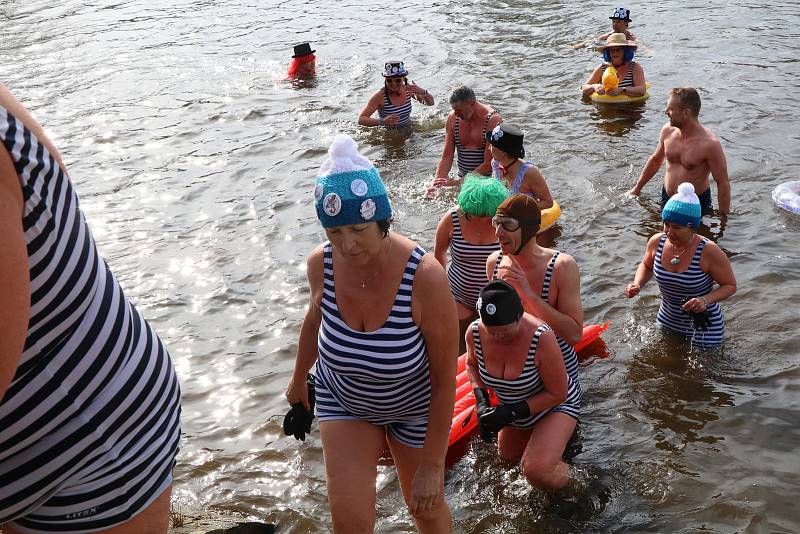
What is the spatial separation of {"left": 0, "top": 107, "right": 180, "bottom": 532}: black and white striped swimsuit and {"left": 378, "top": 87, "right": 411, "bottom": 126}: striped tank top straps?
35.0 ft

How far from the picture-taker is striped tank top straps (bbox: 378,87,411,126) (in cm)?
1260

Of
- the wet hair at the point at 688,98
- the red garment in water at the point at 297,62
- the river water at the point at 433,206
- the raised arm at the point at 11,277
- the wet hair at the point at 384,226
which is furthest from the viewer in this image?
the red garment in water at the point at 297,62

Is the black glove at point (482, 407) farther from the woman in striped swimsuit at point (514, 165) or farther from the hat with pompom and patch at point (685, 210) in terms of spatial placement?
the woman in striped swimsuit at point (514, 165)

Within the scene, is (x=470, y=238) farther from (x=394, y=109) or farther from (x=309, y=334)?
(x=394, y=109)

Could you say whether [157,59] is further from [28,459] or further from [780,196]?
[28,459]

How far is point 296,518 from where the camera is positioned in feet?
16.3

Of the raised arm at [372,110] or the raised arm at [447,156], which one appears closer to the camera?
the raised arm at [447,156]

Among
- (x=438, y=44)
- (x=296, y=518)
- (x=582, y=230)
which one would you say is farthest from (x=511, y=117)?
(x=296, y=518)

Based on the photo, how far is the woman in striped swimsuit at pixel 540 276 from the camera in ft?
17.4

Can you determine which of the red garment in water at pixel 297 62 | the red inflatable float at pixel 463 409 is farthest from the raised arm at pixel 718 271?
the red garment in water at pixel 297 62

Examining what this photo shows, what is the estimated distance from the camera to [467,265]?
22.1ft

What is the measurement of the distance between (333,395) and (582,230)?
5.89 metres

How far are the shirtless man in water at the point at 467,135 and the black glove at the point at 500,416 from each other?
16.7ft

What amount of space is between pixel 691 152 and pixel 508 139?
2.25 metres
